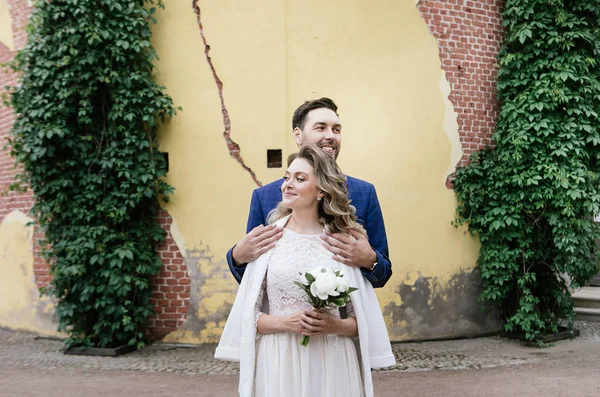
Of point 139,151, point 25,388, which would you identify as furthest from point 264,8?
point 25,388

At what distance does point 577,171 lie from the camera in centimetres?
661

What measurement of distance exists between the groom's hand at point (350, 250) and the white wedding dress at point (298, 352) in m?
A: 0.04

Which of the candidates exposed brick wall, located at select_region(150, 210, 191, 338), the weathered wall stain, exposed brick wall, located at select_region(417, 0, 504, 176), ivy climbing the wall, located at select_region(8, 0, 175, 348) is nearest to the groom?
ivy climbing the wall, located at select_region(8, 0, 175, 348)

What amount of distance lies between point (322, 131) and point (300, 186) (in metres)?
0.44

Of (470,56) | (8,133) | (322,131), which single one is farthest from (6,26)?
(322,131)

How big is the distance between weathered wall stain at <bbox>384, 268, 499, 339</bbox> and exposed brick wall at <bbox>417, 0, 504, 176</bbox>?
159cm

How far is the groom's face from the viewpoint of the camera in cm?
264

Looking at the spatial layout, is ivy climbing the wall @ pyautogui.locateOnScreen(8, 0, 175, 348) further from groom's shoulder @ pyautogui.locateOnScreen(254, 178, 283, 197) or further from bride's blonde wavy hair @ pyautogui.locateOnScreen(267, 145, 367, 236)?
bride's blonde wavy hair @ pyautogui.locateOnScreen(267, 145, 367, 236)

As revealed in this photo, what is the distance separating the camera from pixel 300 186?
7.67ft

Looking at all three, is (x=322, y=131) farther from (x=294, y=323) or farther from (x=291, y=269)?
(x=294, y=323)

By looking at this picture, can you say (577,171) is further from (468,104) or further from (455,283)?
(455,283)

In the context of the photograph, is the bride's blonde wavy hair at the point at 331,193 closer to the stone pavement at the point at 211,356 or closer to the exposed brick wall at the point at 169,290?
the stone pavement at the point at 211,356

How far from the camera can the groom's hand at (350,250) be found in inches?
91.2

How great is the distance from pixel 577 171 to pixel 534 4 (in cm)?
212
